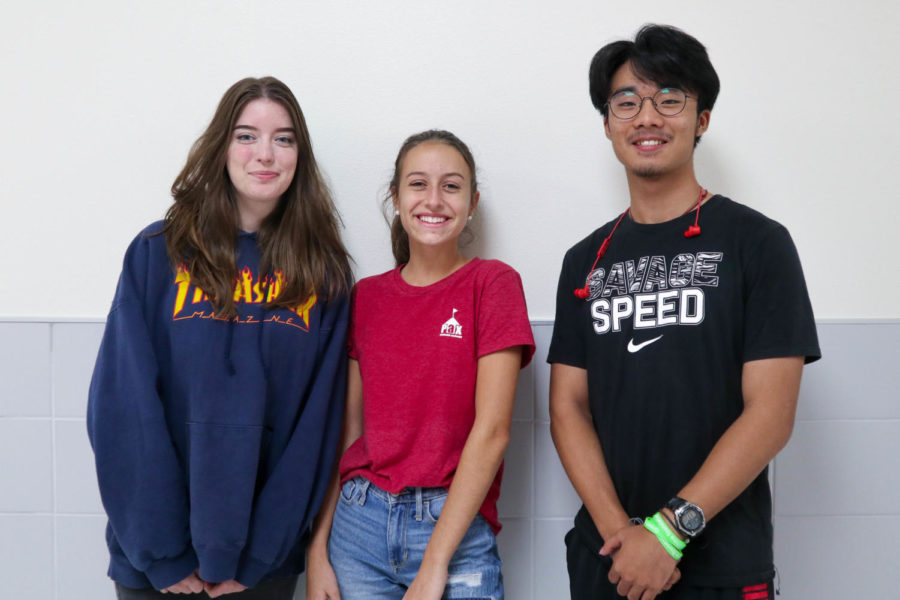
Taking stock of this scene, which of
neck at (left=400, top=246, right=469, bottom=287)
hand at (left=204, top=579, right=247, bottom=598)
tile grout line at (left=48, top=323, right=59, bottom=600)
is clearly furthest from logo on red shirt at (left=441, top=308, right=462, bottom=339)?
tile grout line at (left=48, top=323, right=59, bottom=600)

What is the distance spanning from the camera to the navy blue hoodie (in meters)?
1.18

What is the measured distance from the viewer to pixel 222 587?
4.05 ft

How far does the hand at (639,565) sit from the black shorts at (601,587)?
0.05 m

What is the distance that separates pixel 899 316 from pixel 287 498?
4.95ft

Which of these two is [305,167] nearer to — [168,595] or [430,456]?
[430,456]

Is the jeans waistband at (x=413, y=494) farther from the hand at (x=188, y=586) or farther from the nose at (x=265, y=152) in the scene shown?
the nose at (x=265, y=152)

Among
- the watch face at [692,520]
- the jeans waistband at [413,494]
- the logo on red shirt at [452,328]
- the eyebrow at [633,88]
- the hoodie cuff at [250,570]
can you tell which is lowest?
the hoodie cuff at [250,570]

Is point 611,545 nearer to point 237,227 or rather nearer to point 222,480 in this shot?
point 222,480

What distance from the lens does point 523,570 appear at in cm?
156

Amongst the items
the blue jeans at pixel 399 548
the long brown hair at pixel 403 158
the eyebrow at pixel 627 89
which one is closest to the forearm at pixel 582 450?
the blue jeans at pixel 399 548

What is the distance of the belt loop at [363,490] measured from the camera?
4.08 feet

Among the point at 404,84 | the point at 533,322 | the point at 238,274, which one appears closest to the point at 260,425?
the point at 238,274

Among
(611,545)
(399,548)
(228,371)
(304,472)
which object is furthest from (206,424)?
(611,545)

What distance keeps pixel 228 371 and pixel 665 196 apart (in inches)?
36.2
